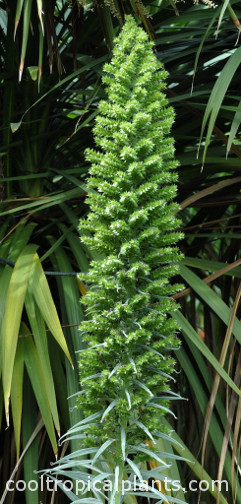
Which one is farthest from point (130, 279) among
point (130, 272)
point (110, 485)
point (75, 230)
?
point (75, 230)

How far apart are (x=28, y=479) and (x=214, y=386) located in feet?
1.37

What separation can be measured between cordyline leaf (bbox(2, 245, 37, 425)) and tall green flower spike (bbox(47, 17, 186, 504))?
0.38m

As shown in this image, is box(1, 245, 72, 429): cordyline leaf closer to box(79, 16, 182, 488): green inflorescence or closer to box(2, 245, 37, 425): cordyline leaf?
box(2, 245, 37, 425): cordyline leaf

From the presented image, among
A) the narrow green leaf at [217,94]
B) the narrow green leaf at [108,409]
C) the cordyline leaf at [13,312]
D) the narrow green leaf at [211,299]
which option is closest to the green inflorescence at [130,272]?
the narrow green leaf at [108,409]

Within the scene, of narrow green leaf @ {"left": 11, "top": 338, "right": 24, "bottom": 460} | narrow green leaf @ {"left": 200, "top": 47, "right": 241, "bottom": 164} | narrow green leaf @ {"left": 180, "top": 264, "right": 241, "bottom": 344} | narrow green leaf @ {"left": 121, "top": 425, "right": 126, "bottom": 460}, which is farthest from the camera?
narrow green leaf @ {"left": 180, "top": 264, "right": 241, "bottom": 344}

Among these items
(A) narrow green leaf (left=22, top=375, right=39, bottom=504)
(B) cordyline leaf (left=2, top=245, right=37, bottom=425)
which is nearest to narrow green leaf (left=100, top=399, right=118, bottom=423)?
(B) cordyline leaf (left=2, top=245, right=37, bottom=425)

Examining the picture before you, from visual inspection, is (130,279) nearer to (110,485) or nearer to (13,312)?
(110,485)

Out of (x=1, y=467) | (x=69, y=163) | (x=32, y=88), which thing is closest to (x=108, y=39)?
(x=32, y=88)

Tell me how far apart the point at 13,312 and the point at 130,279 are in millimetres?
574

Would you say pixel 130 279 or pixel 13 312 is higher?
pixel 130 279

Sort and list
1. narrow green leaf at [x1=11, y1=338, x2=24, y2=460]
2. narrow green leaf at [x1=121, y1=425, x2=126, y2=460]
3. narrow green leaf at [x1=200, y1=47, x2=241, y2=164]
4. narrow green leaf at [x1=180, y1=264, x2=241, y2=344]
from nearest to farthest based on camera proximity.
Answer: narrow green leaf at [x1=121, y1=425, x2=126, y2=460]
narrow green leaf at [x1=11, y1=338, x2=24, y2=460]
narrow green leaf at [x1=200, y1=47, x2=241, y2=164]
narrow green leaf at [x1=180, y1=264, x2=241, y2=344]

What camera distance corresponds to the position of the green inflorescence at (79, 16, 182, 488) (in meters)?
0.70

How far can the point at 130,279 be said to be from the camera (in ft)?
2.31

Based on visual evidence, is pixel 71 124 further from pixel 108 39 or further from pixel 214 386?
pixel 214 386
